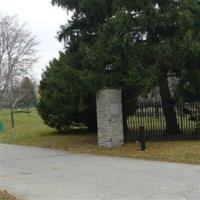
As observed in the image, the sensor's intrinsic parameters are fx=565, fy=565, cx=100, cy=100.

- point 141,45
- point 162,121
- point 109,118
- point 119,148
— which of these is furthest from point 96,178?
point 162,121

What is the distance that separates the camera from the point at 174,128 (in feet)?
70.5

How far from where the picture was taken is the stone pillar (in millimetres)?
20547

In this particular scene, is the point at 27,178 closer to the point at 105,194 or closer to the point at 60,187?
the point at 60,187

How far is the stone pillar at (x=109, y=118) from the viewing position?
20.5 m

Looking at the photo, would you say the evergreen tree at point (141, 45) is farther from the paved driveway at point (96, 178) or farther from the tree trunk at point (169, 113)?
the paved driveway at point (96, 178)

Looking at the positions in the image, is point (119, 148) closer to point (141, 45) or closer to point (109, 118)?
point (109, 118)

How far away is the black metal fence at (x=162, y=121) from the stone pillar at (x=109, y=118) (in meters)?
0.72

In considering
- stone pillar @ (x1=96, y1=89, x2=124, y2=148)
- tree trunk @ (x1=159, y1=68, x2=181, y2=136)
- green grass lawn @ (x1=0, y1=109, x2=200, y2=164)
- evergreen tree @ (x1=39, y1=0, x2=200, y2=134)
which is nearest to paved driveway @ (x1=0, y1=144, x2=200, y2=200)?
green grass lawn @ (x1=0, y1=109, x2=200, y2=164)

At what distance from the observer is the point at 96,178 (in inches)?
529

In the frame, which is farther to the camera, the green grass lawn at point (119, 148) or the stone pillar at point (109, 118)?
the stone pillar at point (109, 118)

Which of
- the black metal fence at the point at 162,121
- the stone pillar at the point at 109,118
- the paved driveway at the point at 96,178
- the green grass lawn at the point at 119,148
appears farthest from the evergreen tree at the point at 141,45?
the paved driveway at the point at 96,178

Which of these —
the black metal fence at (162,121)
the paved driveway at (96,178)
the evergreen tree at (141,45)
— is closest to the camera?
the paved driveway at (96,178)

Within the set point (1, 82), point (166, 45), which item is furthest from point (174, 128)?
point (1, 82)

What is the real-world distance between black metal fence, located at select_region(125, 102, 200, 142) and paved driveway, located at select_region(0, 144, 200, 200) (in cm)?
340
